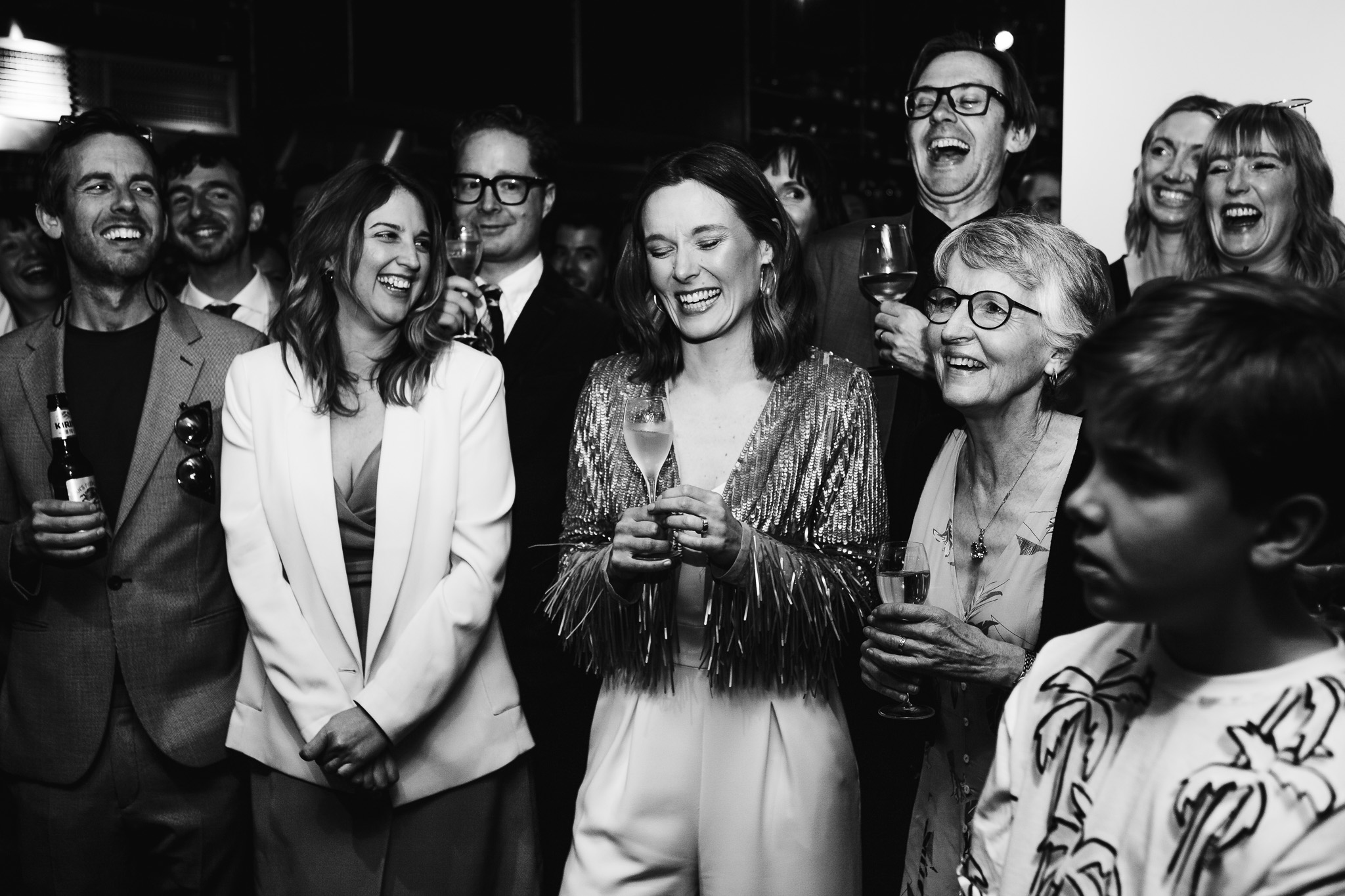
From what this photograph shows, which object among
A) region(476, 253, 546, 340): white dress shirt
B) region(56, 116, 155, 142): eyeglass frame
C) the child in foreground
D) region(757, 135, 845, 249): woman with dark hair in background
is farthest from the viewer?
Result: region(757, 135, 845, 249): woman with dark hair in background

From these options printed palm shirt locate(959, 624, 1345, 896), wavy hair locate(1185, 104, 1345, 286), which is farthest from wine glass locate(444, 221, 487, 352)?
printed palm shirt locate(959, 624, 1345, 896)

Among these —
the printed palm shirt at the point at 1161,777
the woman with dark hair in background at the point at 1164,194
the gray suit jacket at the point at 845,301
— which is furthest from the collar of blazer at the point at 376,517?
the woman with dark hair in background at the point at 1164,194

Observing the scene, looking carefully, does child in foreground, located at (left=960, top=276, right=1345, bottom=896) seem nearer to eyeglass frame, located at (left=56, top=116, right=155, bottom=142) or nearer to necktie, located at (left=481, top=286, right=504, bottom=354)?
necktie, located at (left=481, top=286, right=504, bottom=354)

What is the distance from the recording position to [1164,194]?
301cm

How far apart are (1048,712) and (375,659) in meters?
1.44

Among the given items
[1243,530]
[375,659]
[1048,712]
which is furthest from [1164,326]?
[375,659]

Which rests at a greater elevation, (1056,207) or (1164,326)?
(1056,207)

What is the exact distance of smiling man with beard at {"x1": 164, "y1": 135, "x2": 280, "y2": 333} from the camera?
152 inches

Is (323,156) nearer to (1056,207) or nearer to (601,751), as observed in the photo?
(1056,207)

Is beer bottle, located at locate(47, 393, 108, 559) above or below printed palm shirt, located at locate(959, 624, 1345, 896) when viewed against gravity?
above

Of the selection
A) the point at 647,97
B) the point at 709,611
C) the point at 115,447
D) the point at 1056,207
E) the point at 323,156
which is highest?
the point at 647,97

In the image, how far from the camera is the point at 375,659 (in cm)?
232

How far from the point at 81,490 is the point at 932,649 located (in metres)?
1.69

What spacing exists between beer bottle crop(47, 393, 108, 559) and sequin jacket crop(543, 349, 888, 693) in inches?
37.6
